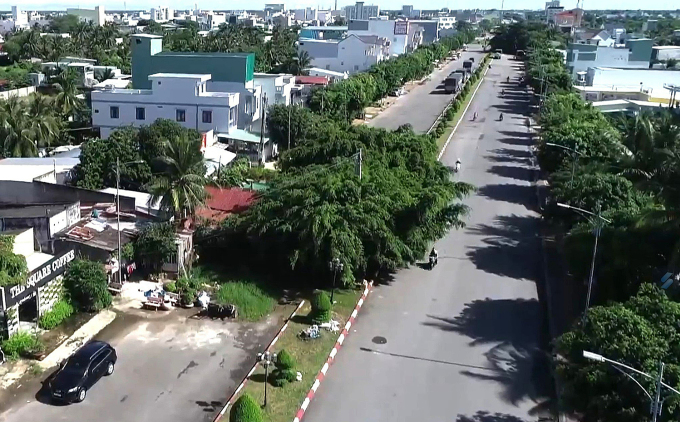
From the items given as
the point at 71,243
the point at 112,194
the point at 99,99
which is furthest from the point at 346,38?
the point at 71,243

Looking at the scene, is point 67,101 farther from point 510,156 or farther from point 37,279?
point 37,279

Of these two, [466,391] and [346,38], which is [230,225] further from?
[346,38]

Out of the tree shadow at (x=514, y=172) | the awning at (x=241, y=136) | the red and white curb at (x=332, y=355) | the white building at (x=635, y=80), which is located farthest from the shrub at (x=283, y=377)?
the white building at (x=635, y=80)

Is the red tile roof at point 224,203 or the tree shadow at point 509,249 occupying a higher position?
the red tile roof at point 224,203

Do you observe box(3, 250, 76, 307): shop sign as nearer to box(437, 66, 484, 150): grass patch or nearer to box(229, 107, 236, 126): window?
box(229, 107, 236, 126): window

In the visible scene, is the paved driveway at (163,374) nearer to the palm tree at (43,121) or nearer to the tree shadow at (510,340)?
the tree shadow at (510,340)

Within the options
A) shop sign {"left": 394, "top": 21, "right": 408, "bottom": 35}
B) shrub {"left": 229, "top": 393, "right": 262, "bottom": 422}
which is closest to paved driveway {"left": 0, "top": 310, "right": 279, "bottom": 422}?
shrub {"left": 229, "top": 393, "right": 262, "bottom": 422}
